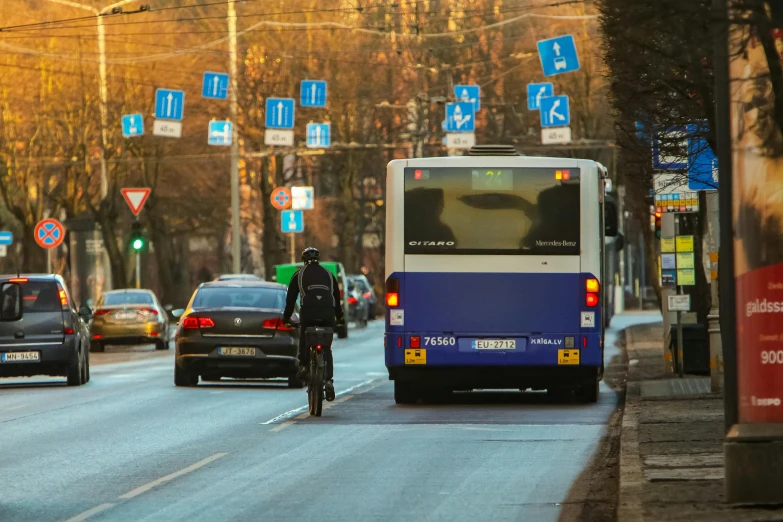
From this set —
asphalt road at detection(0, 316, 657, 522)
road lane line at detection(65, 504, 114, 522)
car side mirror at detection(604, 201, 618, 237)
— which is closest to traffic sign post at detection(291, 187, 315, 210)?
asphalt road at detection(0, 316, 657, 522)

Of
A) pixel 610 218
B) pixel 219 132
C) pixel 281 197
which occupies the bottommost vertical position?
pixel 610 218

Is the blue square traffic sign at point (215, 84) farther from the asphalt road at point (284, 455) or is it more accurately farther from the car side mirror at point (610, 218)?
the car side mirror at point (610, 218)

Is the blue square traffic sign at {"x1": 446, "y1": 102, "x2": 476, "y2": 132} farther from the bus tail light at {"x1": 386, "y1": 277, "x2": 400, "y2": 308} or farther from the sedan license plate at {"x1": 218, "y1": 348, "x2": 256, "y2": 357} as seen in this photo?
the bus tail light at {"x1": 386, "y1": 277, "x2": 400, "y2": 308}

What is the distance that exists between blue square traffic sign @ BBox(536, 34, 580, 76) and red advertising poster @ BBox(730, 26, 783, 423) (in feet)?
97.7

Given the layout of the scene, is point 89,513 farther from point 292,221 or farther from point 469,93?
point 292,221

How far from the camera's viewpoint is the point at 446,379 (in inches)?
853

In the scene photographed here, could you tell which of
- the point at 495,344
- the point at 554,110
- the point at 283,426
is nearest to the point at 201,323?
the point at 495,344

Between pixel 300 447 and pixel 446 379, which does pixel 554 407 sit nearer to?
pixel 446 379

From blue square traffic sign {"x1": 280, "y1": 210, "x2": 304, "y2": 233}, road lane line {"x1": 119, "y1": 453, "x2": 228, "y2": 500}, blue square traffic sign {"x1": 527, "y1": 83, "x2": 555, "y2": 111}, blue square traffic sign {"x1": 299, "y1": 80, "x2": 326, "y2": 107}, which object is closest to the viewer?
road lane line {"x1": 119, "y1": 453, "x2": 228, "y2": 500}

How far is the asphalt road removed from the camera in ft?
38.5

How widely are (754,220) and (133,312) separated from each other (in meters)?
33.6

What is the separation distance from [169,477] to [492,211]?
8575 mm

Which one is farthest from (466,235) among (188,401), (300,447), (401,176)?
(300,447)

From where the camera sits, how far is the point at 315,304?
65.6 feet
